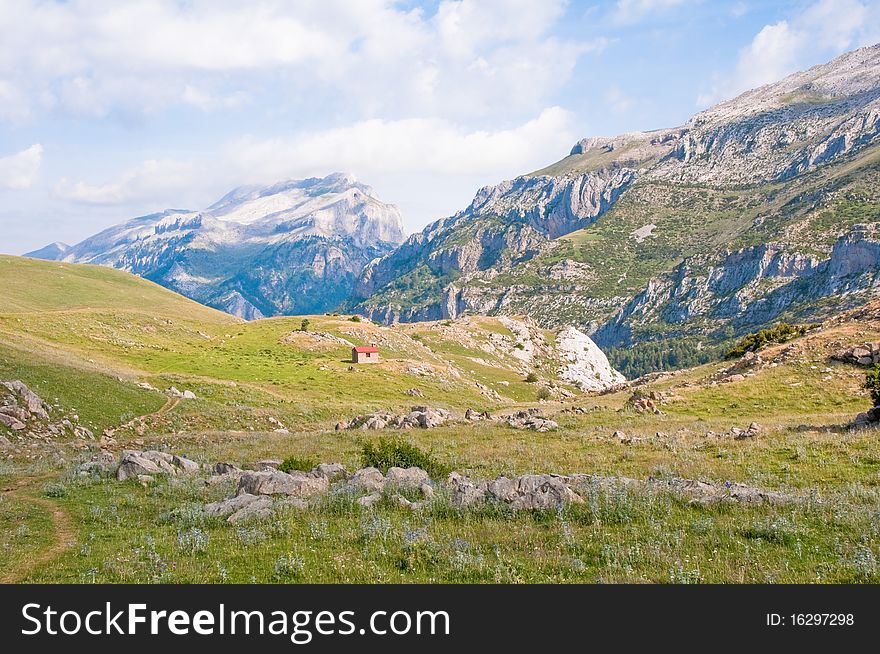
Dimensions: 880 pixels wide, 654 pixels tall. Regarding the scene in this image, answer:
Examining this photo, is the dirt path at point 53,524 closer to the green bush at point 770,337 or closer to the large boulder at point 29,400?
the large boulder at point 29,400

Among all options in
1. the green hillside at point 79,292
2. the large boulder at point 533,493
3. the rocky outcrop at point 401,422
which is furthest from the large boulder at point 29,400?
the green hillside at point 79,292

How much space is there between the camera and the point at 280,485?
18.5 metres

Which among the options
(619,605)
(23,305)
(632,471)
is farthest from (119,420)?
(23,305)

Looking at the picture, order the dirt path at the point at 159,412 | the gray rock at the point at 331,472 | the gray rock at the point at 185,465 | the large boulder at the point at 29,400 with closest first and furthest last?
the gray rock at the point at 331,472 → the gray rock at the point at 185,465 → the large boulder at the point at 29,400 → the dirt path at the point at 159,412

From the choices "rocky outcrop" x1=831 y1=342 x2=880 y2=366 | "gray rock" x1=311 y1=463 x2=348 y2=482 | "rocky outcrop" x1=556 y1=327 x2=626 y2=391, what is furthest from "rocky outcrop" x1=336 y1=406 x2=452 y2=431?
"rocky outcrop" x1=556 y1=327 x2=626 y2=391

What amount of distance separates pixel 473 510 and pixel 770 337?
185 ft

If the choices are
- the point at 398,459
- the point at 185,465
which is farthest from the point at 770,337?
the point at 185,465

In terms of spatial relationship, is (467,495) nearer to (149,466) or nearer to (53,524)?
(53,524)

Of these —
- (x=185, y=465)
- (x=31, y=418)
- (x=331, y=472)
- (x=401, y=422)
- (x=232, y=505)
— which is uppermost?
(x=31, y=418)

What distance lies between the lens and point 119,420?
42562 millimetres

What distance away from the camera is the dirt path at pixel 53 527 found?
11773mm

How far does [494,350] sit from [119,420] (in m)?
95.3

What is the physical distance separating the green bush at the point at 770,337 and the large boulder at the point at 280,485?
52.2 meters

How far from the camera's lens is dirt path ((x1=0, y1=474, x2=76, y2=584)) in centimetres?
1177
